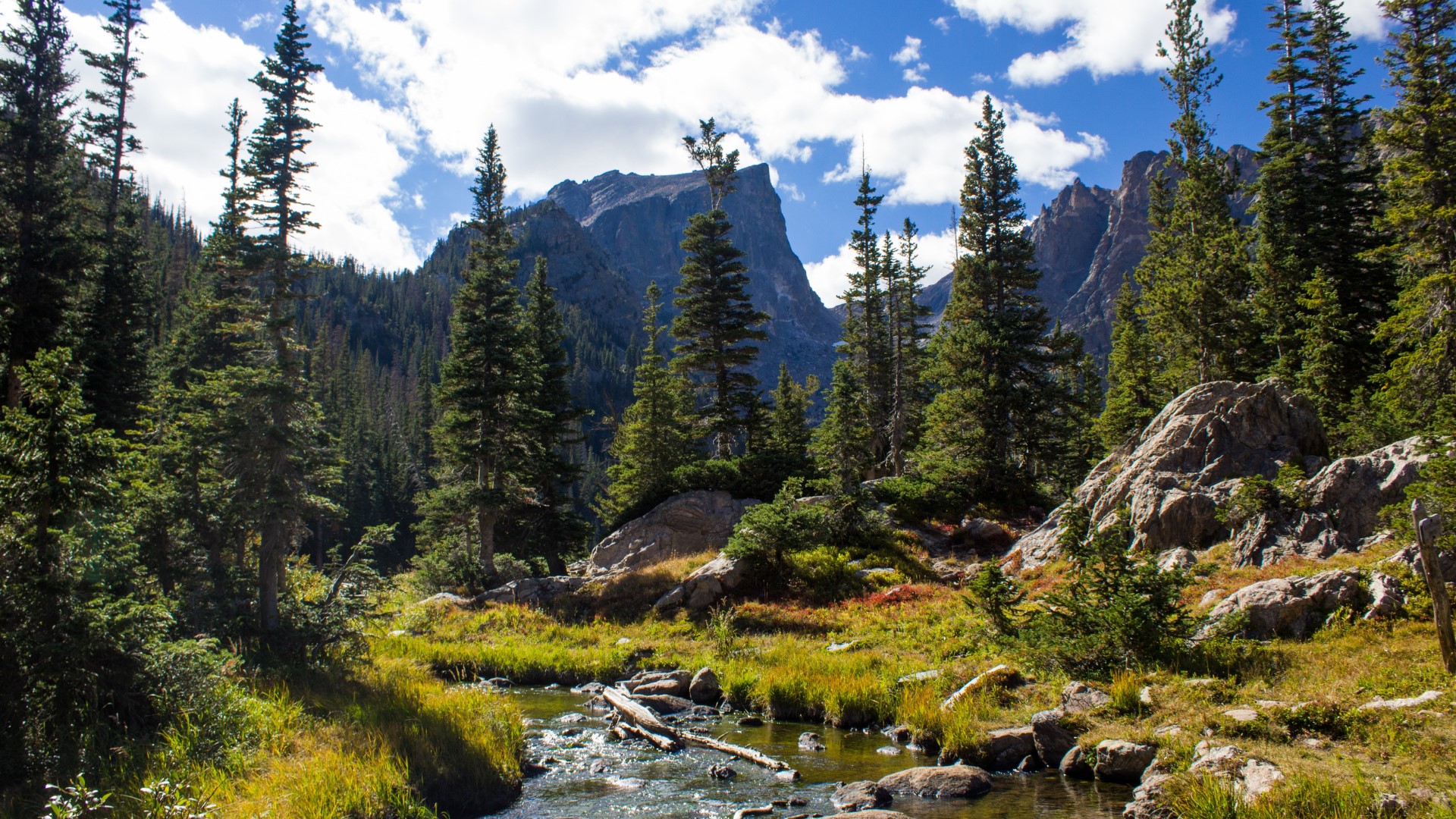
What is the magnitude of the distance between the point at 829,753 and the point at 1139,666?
5782mm

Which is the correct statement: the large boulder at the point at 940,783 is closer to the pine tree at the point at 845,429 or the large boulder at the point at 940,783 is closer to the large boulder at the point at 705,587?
the large boulder at the point at 705,587

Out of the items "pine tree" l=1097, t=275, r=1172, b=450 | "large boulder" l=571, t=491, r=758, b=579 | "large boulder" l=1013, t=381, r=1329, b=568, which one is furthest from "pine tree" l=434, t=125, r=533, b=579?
"pine tree" l=1097, t=275, r=1172, b=450

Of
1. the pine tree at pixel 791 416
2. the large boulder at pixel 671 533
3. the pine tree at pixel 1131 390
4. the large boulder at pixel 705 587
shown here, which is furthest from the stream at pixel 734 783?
the pine tree at pixel 791 416

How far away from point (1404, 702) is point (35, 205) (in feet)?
118

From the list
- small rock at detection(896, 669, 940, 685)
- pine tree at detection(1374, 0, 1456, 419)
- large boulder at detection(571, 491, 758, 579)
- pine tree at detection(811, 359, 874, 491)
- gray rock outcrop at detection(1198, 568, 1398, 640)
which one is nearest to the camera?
gray rock outcrop at detection(1198, 568, 1398, 640)

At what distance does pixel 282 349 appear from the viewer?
19.6 metres

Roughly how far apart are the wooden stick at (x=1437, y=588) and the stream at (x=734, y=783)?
5285mm

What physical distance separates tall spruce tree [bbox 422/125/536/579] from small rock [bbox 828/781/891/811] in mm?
22997

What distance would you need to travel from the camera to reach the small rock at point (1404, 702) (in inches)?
372

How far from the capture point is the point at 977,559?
25.9m

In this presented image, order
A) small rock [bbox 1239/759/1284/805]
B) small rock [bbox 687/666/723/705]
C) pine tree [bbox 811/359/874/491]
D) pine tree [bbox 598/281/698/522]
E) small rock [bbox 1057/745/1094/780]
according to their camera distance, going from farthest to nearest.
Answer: pine tree [bbox 598/281/698/522] → pine tree [bbox 811/359/874/491] → small rock [bbox 687/666/723/705] → small rock [bbox 1057/745/1094/780] → small rock [bbox 1239/759/1284/805]

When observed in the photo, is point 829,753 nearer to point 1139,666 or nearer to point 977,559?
point 1139,666

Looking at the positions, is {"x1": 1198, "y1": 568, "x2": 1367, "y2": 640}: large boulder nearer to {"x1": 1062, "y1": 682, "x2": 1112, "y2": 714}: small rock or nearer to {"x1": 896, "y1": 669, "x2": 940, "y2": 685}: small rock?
{"x1": 1062, "y1": 682, "x2": 1112, "y2": 714}: small rock

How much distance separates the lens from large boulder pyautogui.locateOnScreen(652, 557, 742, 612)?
2389 centimetres
